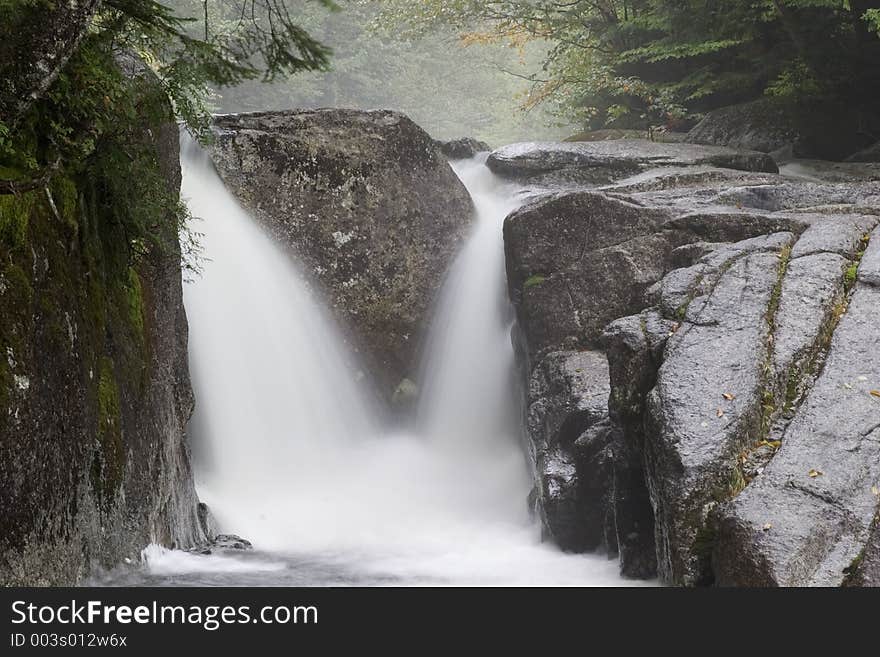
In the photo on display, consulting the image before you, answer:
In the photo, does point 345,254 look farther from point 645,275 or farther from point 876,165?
point 876,165

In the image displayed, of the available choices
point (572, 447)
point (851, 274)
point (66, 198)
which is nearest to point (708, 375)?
point (851, 274)

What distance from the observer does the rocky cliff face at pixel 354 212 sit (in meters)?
11.2

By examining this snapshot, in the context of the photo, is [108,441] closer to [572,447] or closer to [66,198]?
[66,198]

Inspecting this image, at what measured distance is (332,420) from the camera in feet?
35.5

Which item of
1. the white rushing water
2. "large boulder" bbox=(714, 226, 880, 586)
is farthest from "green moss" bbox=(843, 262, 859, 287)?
the white rushing water

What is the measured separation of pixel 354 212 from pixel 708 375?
247 inches

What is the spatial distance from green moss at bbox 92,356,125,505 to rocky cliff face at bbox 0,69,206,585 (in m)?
0.01

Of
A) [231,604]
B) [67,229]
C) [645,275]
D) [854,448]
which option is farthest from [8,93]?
[645,275]

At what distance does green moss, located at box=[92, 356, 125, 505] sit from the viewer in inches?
205

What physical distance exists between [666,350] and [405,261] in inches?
218

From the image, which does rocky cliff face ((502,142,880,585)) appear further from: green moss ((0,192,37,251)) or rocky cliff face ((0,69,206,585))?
green moss ((0,192,37,251))

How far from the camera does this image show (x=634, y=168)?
527 inches

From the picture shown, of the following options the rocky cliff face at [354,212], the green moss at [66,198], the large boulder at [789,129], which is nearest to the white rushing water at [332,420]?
the rocky cliff face at [354,212]

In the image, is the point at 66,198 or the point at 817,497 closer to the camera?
the point at 817,497
